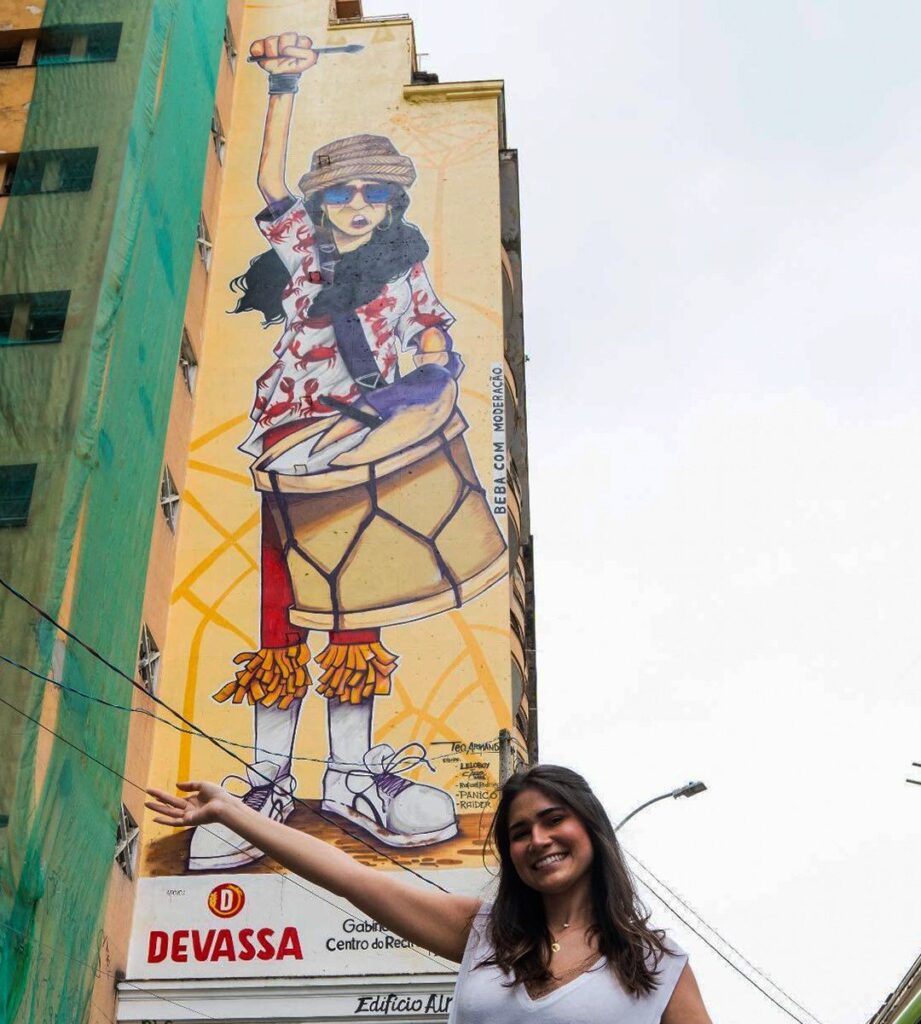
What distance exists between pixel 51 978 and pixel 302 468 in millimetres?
8437

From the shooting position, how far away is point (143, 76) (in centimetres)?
1877

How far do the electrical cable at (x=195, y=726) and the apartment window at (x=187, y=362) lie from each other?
5.14 m

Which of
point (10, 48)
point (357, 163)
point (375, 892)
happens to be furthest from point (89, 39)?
point (375, 892)

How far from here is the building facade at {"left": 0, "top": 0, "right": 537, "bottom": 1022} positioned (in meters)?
14.8

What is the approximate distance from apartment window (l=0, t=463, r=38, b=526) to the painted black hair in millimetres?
7623

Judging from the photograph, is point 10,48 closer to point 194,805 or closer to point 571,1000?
point 194,805

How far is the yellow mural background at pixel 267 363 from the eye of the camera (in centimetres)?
1775

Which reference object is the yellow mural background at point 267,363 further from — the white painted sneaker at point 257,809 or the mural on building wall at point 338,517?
the white painted sneaker at point 257,809

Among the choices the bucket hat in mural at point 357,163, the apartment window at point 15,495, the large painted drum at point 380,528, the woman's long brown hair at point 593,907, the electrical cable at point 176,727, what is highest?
the bucket hat in mural at point 357,163

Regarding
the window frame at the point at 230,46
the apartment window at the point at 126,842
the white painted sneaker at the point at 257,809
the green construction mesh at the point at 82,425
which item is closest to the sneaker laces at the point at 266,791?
the white painted sneaker at the point at 257,809

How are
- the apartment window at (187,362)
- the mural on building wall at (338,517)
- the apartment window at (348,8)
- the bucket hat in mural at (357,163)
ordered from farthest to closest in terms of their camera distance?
the apartment window at (348,8) < the bucket hat in mural at (357,163) < the apartment window at (187,362) < the mural on building wall at (338,517)

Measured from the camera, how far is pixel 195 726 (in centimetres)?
1778

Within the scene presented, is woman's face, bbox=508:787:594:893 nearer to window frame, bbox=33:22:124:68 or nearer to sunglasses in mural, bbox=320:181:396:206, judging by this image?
window frame, bbox=33:22:124:68

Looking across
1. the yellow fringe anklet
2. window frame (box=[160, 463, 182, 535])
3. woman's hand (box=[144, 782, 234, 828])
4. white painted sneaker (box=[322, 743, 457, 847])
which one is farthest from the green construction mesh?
woman's hand (box=[144, 782, 234, 828])
